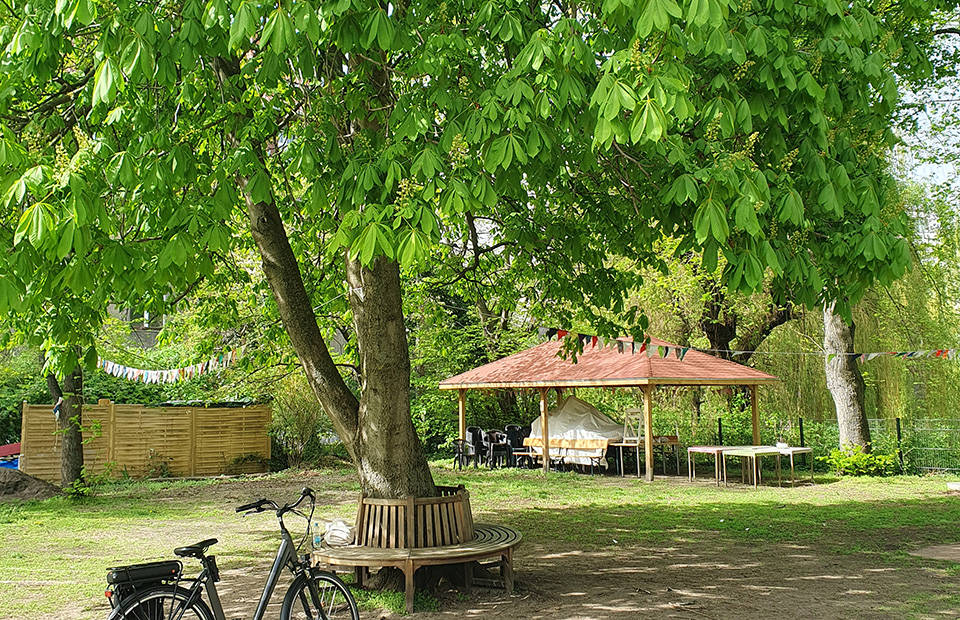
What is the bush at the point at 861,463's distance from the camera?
17.5 metres

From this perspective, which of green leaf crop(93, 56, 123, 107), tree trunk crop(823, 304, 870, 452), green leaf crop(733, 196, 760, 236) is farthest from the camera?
tree trunk crop(823, 304, 870, 452)

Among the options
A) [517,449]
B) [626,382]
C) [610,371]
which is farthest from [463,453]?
[626,382]

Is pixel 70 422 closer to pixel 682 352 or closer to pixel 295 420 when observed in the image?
pixel 295 420

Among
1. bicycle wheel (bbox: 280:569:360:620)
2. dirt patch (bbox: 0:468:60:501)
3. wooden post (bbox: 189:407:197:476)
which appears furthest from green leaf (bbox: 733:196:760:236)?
wooden post (bbox: 189:407:197:476)

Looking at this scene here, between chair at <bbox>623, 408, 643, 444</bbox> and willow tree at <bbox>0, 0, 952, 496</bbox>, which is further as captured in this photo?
chair at <bbox>623, 408, 643, 444</bbox>

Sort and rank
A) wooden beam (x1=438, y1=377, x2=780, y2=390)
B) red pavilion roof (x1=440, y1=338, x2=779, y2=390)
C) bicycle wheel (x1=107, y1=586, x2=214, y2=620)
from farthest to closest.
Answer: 1. red pavilion roof (x1=440, y1=338, x2=779, y2=390)
2. wooden beam (x1=438, y1=377, x2=780, y2=390)
3. bicycle wheel (x1=107, y1=586, x2=214, y2=620)

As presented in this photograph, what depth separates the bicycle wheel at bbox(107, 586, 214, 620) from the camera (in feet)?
13.5

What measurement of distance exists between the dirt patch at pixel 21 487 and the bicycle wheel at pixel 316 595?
11.5 meters

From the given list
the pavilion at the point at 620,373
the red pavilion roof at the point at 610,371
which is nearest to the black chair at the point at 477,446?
the pavilion at the point at 620,373

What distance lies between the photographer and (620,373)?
17.3 meters

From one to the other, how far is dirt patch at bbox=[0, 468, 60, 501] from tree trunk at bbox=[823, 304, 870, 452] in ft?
52.8

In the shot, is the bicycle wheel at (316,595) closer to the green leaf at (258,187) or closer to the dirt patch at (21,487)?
the green leaf at (258,187)

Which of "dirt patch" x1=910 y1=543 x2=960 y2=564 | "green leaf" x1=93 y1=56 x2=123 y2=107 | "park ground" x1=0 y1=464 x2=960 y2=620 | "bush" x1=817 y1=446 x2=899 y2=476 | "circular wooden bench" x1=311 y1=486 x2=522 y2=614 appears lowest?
→ "dirt patch" x1=910 y1=543 x2=960 y2=564

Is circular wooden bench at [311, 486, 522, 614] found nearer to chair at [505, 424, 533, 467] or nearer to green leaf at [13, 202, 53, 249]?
green leaf at [13, 202, 53, 249]
